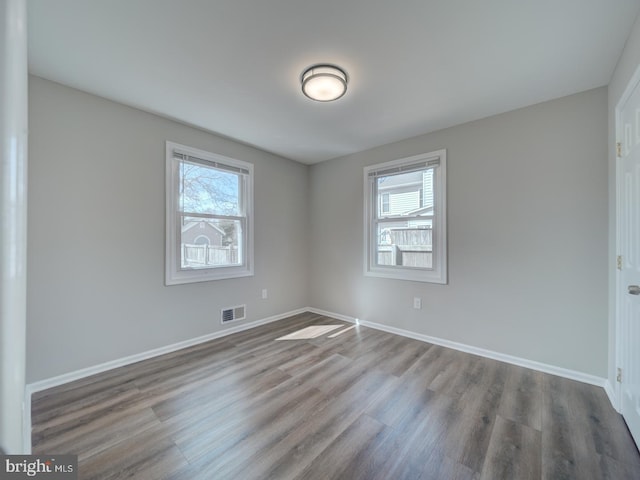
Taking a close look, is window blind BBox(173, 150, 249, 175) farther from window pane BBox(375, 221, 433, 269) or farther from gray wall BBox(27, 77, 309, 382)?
window pane BBox(375, 221, 433, 269)

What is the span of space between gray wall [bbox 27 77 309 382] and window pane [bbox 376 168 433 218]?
2.24 m

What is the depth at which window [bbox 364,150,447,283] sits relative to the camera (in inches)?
121

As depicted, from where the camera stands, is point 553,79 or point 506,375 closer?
point 553,79

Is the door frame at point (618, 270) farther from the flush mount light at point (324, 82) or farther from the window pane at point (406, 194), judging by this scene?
the flush mount light at point (324, 82)

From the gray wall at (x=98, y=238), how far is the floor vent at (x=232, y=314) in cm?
12

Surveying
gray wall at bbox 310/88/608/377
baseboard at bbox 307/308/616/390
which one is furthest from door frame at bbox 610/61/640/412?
gray wall at bbox 310/88/608/377

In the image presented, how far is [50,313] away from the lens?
7.02 ft

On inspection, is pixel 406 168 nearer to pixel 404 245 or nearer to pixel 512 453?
pixel 404 245

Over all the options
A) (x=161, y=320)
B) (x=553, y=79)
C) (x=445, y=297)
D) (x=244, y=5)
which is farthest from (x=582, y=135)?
(x=161, y=320)

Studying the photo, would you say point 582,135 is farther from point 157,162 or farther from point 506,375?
point 157,162

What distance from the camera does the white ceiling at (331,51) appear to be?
4.99ft

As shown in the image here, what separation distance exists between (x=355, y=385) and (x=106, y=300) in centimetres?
235

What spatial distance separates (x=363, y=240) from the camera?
147 inches

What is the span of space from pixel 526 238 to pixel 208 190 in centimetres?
344
